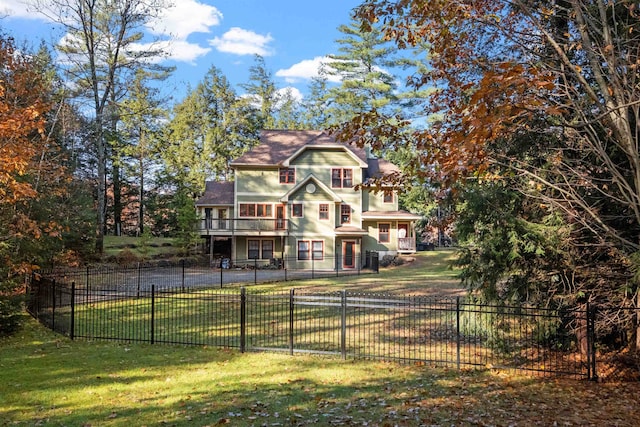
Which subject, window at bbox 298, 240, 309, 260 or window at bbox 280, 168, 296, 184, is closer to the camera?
window at bbox 298, 240, 309, 260

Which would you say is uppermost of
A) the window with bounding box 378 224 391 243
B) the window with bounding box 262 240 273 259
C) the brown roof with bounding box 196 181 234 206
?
the brown roof with bounding box 196 181 234 206

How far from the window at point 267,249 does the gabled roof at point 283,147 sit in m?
5.71

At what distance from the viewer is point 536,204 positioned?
9.03 meters

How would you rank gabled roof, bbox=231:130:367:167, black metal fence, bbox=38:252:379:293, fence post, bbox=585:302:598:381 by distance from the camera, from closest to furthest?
fence post, bbox=585:302:598:381 → black metal fence, bbox=38:252:379:293 → gabled roof, bbox=231:130:367:167

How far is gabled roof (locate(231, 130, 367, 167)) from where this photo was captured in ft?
109

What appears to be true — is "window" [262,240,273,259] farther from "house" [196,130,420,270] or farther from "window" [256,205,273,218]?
"window" [256,205,273,218]

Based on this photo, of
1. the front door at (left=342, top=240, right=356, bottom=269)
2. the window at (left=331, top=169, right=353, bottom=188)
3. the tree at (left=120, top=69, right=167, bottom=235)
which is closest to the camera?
the front door at (left=342, top=240, right=356, bottom=269)

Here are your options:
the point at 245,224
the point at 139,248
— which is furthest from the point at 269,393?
the point at 139,248

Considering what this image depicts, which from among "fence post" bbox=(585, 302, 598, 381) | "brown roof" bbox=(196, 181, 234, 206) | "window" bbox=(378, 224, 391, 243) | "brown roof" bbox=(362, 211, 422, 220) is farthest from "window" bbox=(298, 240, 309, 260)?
"fence post" bbox=(585, 302, 598, 381)

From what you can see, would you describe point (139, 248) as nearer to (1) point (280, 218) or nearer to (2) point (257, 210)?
(2) point (257, 210)

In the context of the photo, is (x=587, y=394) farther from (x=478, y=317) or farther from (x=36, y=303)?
(x=36, y=303)

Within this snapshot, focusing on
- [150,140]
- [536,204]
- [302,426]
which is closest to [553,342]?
[536,204]

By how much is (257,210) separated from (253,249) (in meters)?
2.87

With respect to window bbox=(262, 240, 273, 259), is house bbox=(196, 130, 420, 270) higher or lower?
higher
